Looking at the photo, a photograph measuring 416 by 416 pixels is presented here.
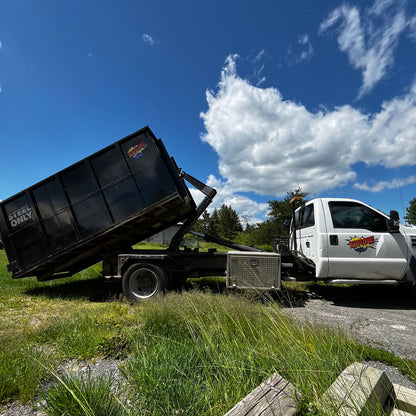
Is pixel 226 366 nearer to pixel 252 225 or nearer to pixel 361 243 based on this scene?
pixel 361 243

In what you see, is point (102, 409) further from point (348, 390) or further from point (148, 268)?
point (148, 268)

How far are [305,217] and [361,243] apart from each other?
134 cm

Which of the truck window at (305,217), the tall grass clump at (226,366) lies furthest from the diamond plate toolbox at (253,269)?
the tall grass clump at (226,366)

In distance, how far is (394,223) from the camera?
478cm

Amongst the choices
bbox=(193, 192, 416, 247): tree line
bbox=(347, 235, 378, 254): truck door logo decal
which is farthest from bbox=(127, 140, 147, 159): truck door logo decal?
bbox=(193, 192, 416, 247): tree line

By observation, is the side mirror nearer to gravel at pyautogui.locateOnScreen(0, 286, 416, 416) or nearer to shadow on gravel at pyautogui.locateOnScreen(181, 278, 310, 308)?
gravel at pyautogui.locateOnScreen(0, 286, 416, 416)

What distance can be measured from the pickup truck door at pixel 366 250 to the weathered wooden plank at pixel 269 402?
4130 mm

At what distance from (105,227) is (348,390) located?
468 centimetres

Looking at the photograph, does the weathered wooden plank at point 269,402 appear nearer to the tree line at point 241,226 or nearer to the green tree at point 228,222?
the tree line at point 241,226

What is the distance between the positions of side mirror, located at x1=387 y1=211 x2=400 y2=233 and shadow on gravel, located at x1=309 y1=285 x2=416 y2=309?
64.8 inches

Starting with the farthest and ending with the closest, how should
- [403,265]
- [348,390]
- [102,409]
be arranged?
[403,265] < [102,409] < [348,390]

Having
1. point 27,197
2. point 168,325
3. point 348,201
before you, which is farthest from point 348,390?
point 27,197

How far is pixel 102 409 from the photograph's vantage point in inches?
57.2

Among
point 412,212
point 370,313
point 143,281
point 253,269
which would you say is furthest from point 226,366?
point 412,212
